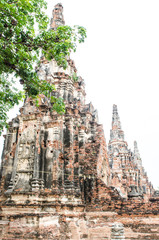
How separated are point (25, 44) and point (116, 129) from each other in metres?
20.3

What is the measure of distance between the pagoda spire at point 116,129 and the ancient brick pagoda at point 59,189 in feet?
47.4

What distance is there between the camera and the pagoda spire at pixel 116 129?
24872 mm

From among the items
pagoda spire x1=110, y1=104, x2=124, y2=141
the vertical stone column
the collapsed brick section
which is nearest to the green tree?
the vertical stone column

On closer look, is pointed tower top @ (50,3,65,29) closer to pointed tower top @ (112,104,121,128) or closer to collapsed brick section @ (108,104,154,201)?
collapsed brick section @ (108,104,154,201)

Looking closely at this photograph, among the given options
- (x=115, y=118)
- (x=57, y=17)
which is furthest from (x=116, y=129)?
(x=57, y=17)

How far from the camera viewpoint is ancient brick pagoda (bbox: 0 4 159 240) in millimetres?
7375

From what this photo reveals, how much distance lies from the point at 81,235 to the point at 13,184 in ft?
10.5

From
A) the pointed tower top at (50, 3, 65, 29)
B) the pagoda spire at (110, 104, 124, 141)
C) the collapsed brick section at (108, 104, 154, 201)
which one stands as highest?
the pointed tower top at (50, 3, 65, 29)

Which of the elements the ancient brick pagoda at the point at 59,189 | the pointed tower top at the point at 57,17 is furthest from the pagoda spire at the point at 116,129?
the pointed tower top at the point at 57,17

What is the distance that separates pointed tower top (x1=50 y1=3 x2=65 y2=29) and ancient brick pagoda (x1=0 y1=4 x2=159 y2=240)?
6.12m

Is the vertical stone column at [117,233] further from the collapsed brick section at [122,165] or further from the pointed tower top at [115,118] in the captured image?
the pointed tower top at [115,118]

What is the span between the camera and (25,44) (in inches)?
258

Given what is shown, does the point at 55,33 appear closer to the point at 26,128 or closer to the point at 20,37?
the point at 20,37

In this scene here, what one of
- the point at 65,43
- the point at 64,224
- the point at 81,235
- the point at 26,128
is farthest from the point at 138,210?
the point at 65,43
